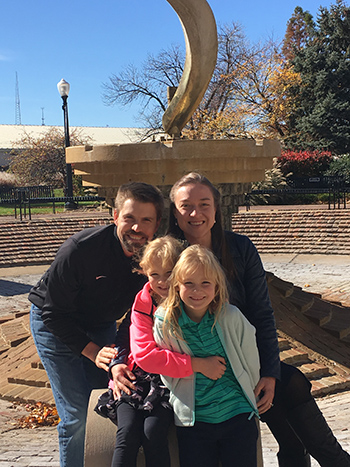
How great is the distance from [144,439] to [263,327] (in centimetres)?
77

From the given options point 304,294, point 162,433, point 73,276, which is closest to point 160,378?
point 162,433

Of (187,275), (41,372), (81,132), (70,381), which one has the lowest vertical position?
(41,372)

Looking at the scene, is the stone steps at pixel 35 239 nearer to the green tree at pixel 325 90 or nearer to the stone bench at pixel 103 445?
the stone bench at pixel 103 445

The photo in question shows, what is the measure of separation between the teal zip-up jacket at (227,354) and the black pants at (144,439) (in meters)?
0.08

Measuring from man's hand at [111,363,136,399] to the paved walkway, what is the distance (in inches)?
48.2

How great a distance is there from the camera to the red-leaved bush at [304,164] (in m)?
26.1

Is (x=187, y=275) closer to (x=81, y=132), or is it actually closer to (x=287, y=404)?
(x=287, y=404)

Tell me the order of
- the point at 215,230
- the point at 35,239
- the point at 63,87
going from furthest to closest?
the point at 63,87
the point at 35,239
the point at 215,230

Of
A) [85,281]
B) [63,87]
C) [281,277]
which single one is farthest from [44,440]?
[63,87]

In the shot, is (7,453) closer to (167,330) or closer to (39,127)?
(167,330)

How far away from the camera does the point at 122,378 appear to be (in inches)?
102

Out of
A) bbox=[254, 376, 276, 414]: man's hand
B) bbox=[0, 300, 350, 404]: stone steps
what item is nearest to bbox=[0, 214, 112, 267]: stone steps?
bbox=[0, 300, 350, 404]: stone steps

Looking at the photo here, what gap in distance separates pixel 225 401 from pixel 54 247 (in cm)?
1141

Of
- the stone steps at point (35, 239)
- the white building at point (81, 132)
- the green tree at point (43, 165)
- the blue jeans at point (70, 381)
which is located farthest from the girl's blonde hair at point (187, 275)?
the white building at point (81, 132)
